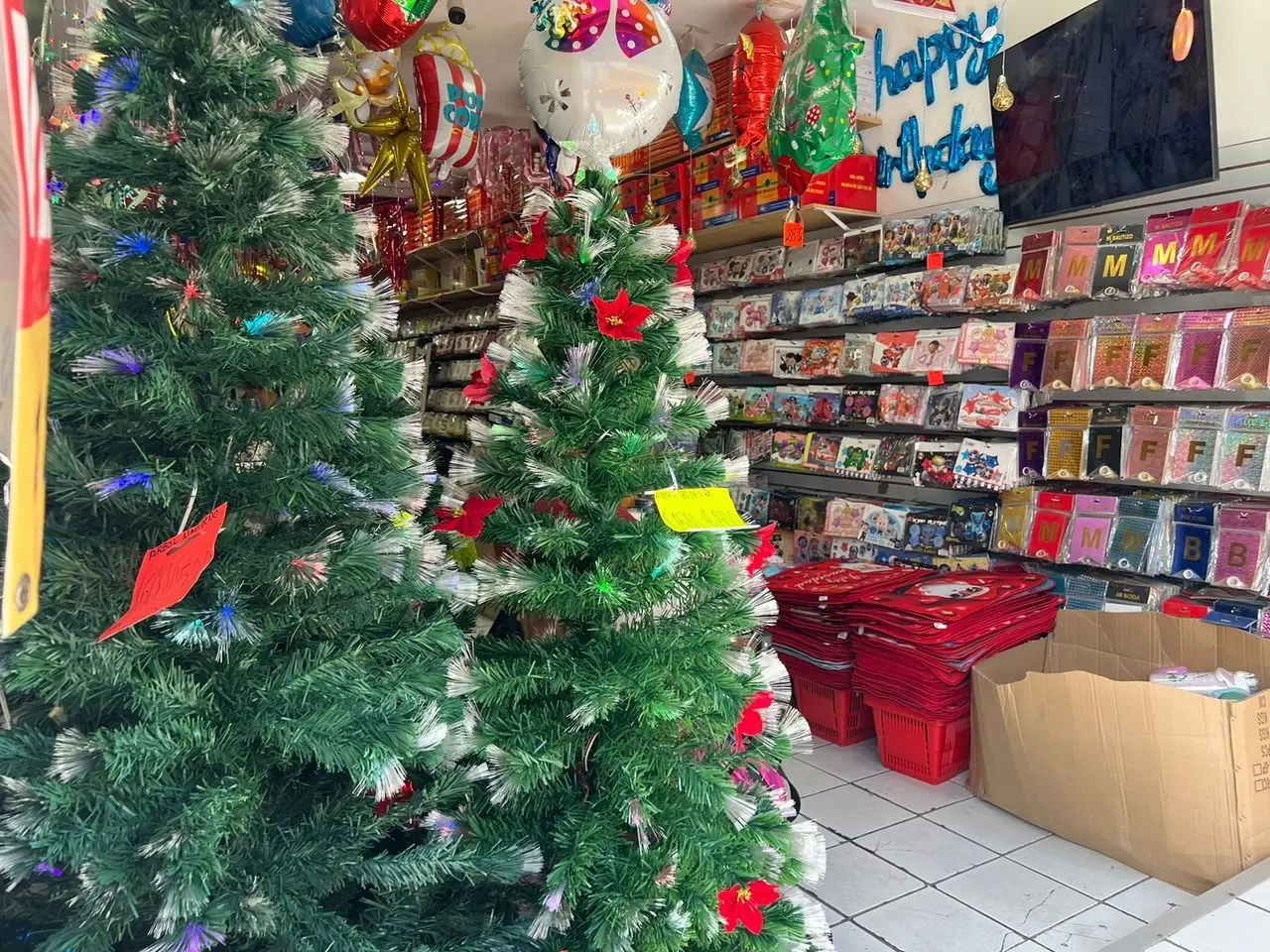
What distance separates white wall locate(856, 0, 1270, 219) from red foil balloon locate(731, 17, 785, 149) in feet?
1.99

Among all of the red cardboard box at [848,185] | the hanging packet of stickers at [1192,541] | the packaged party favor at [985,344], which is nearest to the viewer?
the hanging packet of stickers at [1192,541]

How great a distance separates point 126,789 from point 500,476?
2.39ft

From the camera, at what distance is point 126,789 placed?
88 centimetres

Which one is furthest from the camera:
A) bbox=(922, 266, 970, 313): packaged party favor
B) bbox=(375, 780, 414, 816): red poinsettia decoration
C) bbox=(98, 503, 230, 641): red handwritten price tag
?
bbox=(922, 266, 970, 313): packaged party favor

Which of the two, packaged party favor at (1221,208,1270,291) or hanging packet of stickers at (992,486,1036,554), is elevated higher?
packaged party favor at (1221,208,1270,291)

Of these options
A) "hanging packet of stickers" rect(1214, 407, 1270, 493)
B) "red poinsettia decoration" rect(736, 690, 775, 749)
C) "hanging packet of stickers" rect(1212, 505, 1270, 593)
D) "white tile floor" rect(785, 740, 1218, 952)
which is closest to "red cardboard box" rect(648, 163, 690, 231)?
"hanging packet of stickers" rect(1214, 407, 1270, 493)

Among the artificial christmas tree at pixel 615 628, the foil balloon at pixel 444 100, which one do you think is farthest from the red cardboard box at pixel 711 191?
the artificial christmas tree at pixel 615 628

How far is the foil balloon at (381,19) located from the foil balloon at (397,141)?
0.90m

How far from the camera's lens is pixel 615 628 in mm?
1385

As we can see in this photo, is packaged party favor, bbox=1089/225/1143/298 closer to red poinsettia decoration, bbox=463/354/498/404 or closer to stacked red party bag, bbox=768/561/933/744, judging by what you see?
stacked red party bag, bbox=768/561/933/744

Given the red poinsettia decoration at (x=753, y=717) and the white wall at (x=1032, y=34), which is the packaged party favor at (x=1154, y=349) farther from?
the red poinsettia decoration at (x=753, y=717)

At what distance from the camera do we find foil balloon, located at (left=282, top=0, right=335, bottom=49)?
72.4 inches

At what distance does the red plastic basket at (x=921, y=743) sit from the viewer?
8.93 feet

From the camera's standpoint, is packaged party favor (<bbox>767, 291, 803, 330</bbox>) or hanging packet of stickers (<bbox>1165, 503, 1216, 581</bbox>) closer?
hanging packet of stickers (<bbox>1165, 503, 1216, 581</bbox>)
